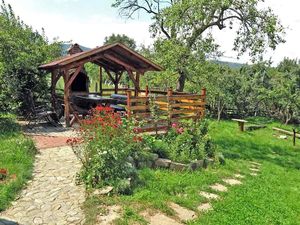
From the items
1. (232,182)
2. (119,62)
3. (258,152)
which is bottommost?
(258,152)

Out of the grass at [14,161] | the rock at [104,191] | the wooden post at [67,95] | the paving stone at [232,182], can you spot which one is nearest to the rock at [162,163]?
the paving stone at [232,182]

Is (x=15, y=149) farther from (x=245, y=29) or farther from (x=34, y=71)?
(x=245, y=29)

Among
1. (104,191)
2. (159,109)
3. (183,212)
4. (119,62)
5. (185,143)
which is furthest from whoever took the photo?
(119,62)

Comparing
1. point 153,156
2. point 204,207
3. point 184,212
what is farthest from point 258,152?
point 184,212

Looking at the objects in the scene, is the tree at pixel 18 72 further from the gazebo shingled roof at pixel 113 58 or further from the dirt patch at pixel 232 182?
the dirt patch at pixel 232 182

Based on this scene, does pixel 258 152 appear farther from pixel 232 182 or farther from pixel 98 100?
pixel 98 100

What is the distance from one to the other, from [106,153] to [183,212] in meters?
2.21

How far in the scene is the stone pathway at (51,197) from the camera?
6.02 m

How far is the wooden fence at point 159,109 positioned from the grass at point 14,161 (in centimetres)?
343

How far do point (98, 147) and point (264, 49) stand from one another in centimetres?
1247

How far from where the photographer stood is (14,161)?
855cm

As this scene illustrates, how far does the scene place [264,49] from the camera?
17.1m

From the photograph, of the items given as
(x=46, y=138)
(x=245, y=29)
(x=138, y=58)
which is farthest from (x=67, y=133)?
(x=245, y=29)

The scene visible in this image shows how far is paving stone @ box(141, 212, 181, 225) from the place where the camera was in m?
6.12
